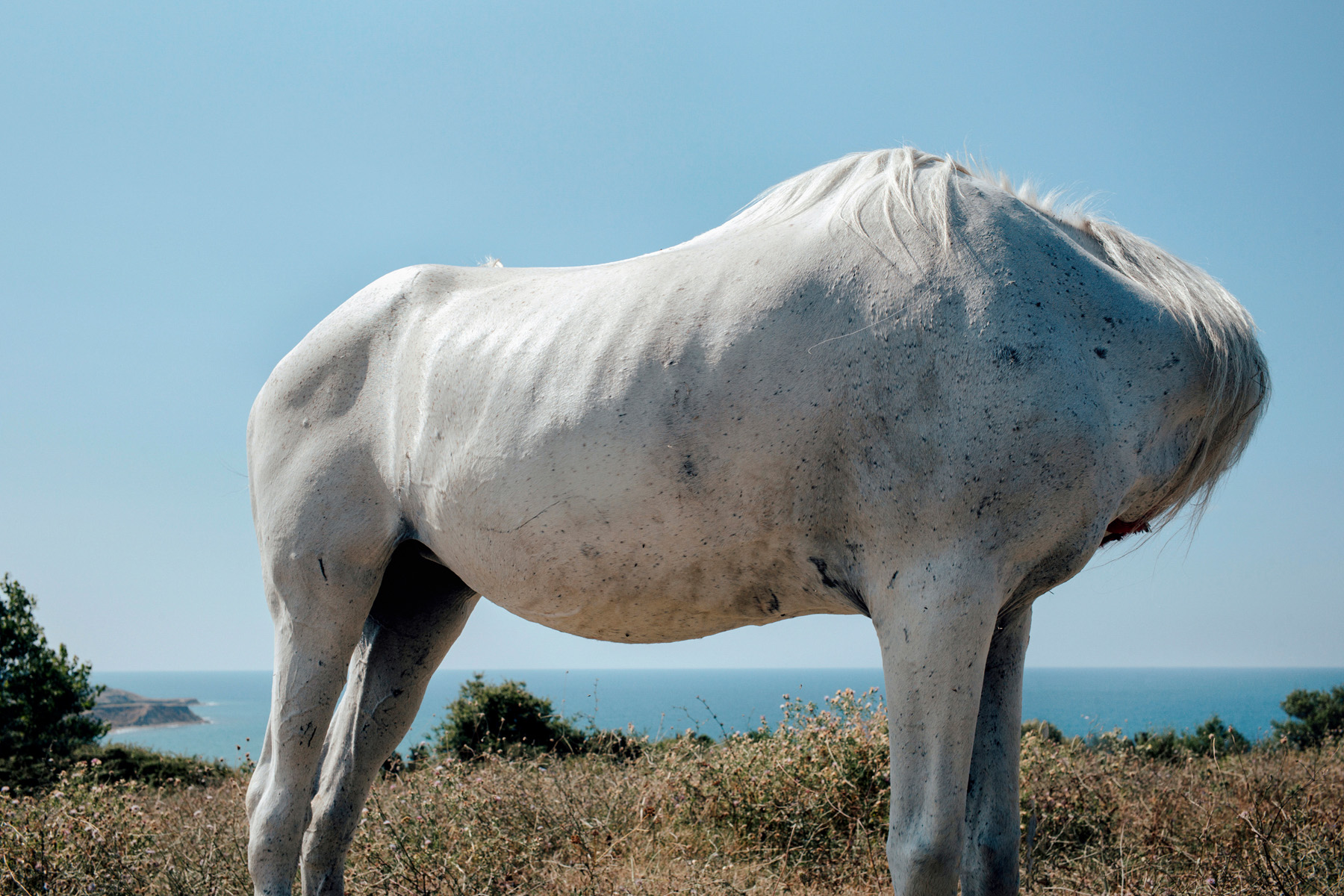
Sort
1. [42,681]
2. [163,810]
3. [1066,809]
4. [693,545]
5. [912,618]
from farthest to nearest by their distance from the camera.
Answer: [42,681] < [163,810] < [1066,809] < [693,545] < [912,618]

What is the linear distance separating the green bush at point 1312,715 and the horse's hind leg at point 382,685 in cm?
701

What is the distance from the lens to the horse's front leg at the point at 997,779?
184cm

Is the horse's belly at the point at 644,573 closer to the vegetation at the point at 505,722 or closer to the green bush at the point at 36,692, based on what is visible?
the vegetation at the point at 505,722

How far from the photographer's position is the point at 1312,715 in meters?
7.59

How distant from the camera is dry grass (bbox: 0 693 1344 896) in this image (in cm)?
310

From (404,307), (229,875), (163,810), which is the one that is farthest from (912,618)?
(163,810)

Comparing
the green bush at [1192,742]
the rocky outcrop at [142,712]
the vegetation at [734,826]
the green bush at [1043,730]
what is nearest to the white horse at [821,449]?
the vegetation at [734,826]

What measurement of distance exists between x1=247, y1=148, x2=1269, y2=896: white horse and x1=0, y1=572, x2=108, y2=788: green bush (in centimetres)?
788

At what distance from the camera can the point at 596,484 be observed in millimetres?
1868

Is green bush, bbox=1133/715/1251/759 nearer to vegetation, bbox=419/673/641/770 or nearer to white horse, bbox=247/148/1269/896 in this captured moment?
vegetation, bbox=419/673/641/770

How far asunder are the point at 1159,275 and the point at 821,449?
0.90 m

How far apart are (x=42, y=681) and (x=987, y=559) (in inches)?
397


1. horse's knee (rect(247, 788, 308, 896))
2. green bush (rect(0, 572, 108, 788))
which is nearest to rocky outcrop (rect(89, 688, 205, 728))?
green bush (rect(0, 572, 108, 788))

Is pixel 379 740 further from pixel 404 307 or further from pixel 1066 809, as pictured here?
pixel 1066 809
